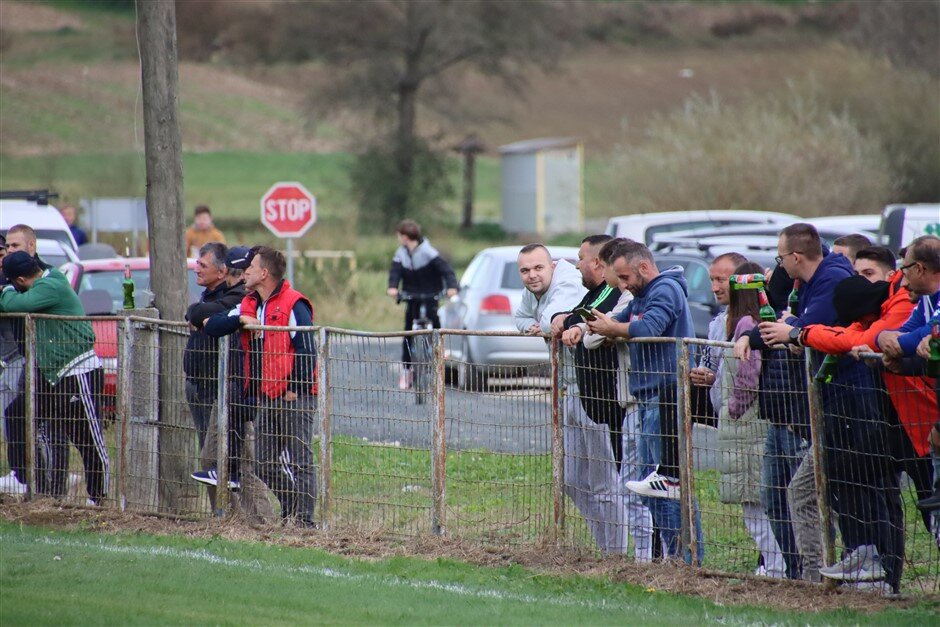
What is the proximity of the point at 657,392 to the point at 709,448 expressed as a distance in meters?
0.44

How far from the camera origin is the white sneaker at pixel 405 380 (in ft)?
27.7

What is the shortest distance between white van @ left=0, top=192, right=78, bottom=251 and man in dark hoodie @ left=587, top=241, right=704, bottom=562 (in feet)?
31.2

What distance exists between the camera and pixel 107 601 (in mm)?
6867

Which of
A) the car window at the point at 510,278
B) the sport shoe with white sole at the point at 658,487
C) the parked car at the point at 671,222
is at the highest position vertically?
the parked car at the point at 671,222

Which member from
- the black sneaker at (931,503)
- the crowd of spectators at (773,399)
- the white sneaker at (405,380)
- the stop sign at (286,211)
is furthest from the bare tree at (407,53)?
the black sneaker at (931,503)

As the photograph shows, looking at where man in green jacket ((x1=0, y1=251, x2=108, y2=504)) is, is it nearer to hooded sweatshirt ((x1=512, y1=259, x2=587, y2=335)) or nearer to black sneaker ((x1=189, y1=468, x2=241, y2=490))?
black sneaker ((x1=189, y1=468, x2=241, y2=490))

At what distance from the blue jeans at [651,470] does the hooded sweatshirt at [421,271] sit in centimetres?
860

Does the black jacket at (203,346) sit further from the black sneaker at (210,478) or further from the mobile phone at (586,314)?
the mobile phone at (586,314)

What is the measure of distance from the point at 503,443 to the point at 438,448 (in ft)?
1.53

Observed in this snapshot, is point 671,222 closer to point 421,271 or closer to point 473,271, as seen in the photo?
→ point 473,271

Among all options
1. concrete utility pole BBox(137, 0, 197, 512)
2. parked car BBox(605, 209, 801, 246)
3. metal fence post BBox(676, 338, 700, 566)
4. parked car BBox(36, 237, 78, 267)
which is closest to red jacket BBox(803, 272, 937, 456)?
metal fence post BBox(676, 338, 700, 566)

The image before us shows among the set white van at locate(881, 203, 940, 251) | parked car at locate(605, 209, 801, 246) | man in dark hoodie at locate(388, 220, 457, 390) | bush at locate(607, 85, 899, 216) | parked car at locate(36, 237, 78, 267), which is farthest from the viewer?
bush at locate(607, 85, 899, 216)

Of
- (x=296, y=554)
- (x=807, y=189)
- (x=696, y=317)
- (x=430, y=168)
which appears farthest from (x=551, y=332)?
(x=430, y=168)

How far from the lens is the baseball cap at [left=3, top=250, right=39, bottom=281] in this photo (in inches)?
400
